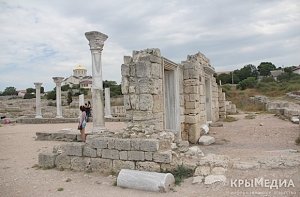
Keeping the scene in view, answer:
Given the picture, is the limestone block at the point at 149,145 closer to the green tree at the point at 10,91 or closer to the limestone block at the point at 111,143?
the limestone block at the point at 111,143

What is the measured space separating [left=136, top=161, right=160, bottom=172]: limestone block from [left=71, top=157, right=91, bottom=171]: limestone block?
4.95ft

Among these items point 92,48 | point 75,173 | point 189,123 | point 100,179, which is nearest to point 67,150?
point 75,173

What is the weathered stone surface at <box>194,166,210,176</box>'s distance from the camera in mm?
6761

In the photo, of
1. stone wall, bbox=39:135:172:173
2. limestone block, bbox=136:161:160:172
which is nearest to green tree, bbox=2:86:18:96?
stone wall, bbox=39:135:172:173

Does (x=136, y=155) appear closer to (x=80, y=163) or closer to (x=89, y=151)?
(x=89, y=151)

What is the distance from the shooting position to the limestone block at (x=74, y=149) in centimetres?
811

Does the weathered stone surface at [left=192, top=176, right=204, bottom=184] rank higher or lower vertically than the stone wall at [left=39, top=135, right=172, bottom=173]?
lower

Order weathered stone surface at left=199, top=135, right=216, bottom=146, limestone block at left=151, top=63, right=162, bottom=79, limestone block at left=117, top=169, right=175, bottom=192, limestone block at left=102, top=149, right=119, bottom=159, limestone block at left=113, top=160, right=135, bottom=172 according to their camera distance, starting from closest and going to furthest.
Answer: limestone block at left=117, top=169, right=175, bottom=192 < limestone block at left=113, top=160, right=135, bottom=172 < limestone block at left=102, top=149, right=119, bottom=159 < limestone block at left=151, top=63, right=162, bottom=79 < weathered stone surface at left=199, top=135, right=216, bottom=146

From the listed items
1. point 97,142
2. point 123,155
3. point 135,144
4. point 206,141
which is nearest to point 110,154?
point 123,155

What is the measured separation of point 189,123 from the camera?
11766mm

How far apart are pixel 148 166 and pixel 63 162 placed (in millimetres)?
2614

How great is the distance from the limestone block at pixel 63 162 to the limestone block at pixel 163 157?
261cm

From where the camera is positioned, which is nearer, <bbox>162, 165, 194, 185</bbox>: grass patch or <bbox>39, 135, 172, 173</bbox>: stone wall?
<bbox>162, 165, 194, 185</bbox>: grass patch

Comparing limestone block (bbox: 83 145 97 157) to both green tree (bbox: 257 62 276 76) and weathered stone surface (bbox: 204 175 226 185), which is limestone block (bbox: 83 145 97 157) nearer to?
weathered stone surface (bbox: 204 175 226 185)
